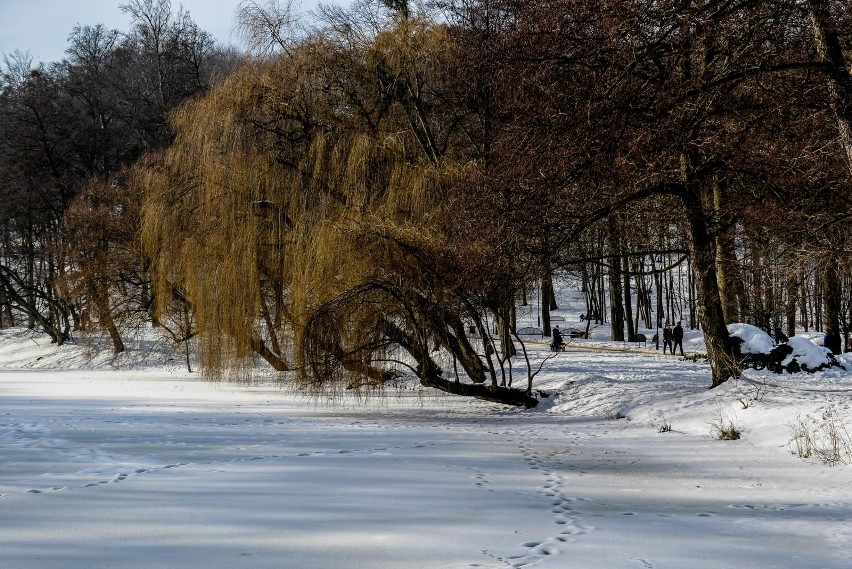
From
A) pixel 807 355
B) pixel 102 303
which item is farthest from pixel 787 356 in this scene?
pixel 102 303

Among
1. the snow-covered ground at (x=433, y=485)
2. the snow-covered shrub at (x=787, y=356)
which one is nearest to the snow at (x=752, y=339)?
the snow-covered shrub at (x=787, y=356)

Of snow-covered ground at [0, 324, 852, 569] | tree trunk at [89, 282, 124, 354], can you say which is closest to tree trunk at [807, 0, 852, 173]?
snow-covered ground at [0, 324, 852, 569]

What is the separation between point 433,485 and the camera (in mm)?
8414

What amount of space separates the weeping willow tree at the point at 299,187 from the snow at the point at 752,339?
6146 millimetres

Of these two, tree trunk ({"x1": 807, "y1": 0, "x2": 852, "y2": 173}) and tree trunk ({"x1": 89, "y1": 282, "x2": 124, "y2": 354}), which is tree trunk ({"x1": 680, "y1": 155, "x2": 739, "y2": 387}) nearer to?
tree trunk ({"x1": 807, "y1": 0, "x2": 852, "y2": 173})

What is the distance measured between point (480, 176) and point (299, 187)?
629 cm

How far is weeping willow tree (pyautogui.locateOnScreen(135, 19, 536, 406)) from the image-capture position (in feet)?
61.0

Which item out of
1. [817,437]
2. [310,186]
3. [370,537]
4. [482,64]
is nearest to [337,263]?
[310,186]

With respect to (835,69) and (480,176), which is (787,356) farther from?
(835,69)

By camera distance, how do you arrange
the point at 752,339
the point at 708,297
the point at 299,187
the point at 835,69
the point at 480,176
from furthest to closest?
the point at 752,339, the point at 299,187, the point at 708,297, the point at 480,176, the point at 835,69

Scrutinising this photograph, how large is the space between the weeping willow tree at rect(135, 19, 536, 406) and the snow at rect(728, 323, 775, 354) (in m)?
6.15

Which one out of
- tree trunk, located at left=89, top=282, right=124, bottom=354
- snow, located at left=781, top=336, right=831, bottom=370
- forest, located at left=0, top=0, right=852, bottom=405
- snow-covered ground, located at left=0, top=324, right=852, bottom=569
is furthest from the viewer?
tree trunk, located at left=89, top=282, right=124, bottom=354

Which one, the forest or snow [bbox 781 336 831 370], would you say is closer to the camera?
the forest

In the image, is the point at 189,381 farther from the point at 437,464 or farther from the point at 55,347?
the point at 437,464
